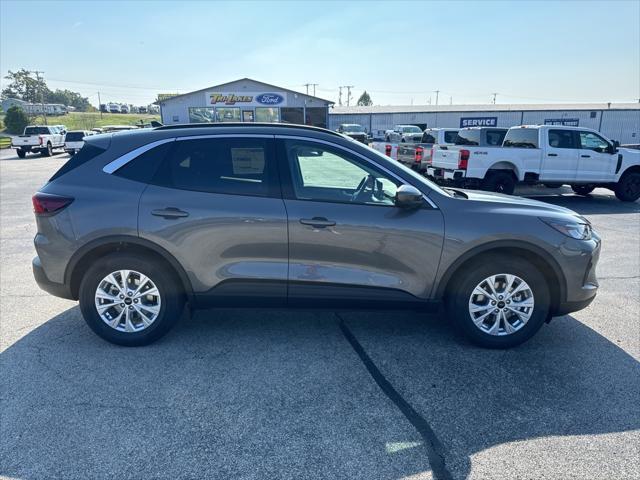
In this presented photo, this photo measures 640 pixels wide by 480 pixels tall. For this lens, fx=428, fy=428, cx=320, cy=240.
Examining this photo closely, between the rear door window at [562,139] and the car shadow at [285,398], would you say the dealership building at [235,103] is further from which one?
the car shadow at [285,398]

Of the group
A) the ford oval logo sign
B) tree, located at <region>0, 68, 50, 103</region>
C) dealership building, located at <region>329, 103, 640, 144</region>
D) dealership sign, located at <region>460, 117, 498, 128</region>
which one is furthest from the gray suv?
tree, located at <region>0, 68, 50, 103</region>

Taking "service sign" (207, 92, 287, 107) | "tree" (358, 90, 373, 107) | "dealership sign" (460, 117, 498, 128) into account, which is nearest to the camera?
"service sign" (207, 92, 287, 107)

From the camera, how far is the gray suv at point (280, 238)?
11.2 ft

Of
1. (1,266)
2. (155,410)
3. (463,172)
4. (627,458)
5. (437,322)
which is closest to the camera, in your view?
(627,458)

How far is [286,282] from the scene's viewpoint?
3.49m

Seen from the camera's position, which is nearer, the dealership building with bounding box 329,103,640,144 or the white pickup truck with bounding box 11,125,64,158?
the white pickup truck with bounding box 11,125,64,158

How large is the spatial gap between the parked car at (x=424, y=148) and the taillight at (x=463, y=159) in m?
1.65

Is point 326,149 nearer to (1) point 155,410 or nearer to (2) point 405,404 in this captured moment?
(2) point 405,404

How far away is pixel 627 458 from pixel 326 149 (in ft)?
9.41

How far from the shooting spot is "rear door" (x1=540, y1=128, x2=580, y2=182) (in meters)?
11.1

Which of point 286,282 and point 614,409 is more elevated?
point 286,282

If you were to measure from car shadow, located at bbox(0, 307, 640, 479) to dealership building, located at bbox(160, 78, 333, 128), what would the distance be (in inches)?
1291

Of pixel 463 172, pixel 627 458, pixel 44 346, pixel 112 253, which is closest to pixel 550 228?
pixel 627 458

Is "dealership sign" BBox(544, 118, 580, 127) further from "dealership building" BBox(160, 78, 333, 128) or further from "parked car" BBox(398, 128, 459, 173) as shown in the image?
"parked car" BBox(398, 128, 459, 173)
